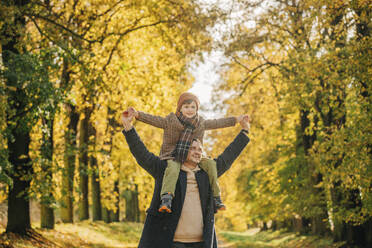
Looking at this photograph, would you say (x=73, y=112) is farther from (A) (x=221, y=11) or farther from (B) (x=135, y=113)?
(B) (x=135, y=113)

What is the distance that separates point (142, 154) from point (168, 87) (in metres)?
12.7

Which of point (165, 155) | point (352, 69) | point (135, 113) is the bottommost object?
point (165, 155)

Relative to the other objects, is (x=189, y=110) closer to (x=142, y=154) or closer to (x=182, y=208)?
(x=142, y=154)

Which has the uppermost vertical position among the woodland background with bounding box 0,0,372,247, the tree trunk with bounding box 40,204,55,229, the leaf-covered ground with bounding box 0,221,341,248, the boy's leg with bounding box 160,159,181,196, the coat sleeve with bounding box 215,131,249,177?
the woodland background with bounding box 0,0,372,247

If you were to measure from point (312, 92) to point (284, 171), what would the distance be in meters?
9.09

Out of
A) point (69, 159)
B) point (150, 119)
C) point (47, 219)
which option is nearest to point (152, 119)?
point (150, 119)

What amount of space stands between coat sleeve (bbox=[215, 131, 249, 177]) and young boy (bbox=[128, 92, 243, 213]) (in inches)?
6.2

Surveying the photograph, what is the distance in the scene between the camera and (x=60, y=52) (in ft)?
35.1

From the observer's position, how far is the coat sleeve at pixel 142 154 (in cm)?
448

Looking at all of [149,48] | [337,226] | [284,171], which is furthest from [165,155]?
[284,171]

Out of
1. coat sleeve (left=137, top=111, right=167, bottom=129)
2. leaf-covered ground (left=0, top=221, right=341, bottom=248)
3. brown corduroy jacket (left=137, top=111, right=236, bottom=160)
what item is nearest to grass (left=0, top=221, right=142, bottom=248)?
leaf-covered ground (left=0, top=221, right=341, bottom=248)

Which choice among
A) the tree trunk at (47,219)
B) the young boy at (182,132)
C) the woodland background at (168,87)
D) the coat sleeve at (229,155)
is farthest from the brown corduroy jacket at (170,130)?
the tree trunk at (47,219)

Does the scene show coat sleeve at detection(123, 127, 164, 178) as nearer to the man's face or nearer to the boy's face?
the man's face

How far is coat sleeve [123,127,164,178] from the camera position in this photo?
4480 millimetres
